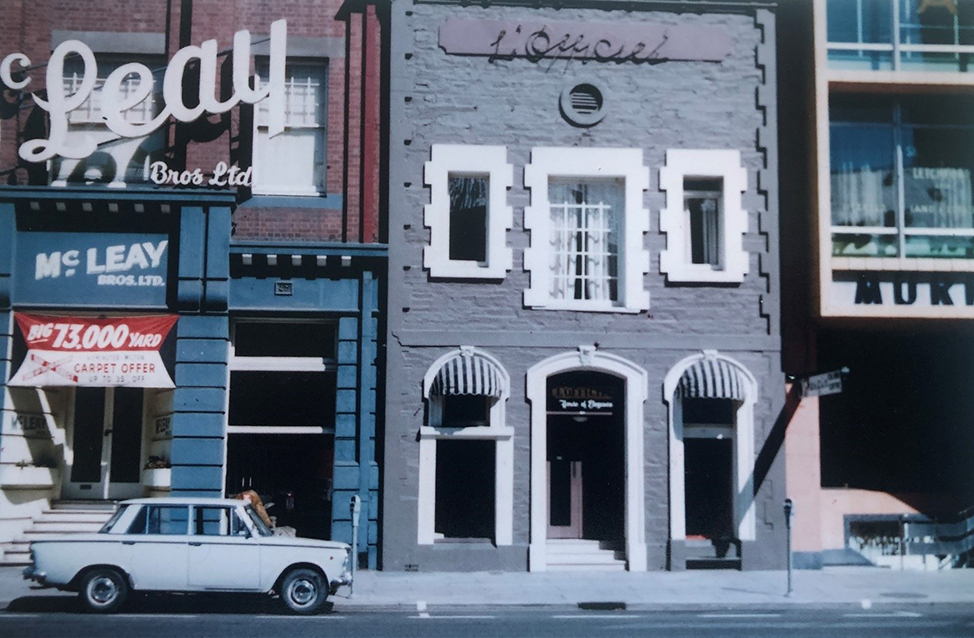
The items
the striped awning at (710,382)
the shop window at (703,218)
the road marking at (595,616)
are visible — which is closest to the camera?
the road marking at (595,616)

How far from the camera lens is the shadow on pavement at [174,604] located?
13.1 meters

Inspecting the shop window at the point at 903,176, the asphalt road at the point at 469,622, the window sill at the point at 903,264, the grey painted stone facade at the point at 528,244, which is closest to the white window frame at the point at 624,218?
the grey painted stone facade at the point at 528,244

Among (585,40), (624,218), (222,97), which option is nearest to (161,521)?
(222,97)

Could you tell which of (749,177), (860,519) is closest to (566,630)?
(860,519)

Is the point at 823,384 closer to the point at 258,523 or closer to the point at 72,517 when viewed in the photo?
the point at 258,523

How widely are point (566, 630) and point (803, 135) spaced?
33.8ft

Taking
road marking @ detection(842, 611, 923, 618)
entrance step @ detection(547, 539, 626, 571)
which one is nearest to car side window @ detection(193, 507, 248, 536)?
entrance step @ detection(547, 539, 626, 571)

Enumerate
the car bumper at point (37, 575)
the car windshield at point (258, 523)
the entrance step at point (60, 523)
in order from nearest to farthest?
the car bumper at point (37, 575) → the car windshield at point (258, 523) → the entrance step at point (60, 523)

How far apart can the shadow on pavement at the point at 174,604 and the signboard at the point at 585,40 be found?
9.78 meters

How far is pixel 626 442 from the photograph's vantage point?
687 inches

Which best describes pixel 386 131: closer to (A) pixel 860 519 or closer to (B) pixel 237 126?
(B) pixel 237 126

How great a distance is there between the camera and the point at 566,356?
17391 millimetres

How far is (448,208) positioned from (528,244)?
1.51m

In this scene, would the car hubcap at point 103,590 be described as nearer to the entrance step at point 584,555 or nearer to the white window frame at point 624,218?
the entrance step at point 584,555
